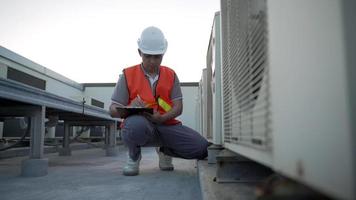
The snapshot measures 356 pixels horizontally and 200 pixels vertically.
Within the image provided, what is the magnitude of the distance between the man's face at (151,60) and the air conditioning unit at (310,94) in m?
1.86

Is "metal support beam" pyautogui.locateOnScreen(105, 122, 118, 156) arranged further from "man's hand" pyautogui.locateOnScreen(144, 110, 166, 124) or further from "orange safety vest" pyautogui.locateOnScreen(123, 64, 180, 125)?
"man's hand" pyautogui.locateOnScreen(144, 110, 166, 124)

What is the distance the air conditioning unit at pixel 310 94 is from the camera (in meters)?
0.42

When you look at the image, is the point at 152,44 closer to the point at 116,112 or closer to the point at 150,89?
the point at 150,89

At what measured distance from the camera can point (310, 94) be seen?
512mm

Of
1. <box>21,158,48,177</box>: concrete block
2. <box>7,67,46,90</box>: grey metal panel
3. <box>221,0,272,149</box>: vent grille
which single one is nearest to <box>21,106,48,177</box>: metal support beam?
<box>21,158,48,177</box>: concrete block

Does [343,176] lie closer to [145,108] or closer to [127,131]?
[145,108]

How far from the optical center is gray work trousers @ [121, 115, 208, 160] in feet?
8.38

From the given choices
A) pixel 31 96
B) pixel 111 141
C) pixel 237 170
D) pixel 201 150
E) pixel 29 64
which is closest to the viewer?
pixel 237 170

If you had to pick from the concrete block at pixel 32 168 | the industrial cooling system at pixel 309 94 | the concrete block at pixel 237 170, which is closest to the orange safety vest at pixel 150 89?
the concrete block at pixel 32 168

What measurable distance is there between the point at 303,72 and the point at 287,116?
9 cm

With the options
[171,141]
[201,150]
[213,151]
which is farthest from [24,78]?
[213,151]

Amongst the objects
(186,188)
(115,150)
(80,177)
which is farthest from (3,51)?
(186,188)

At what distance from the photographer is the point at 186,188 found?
6.46 feet

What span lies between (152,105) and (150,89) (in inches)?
5.0
